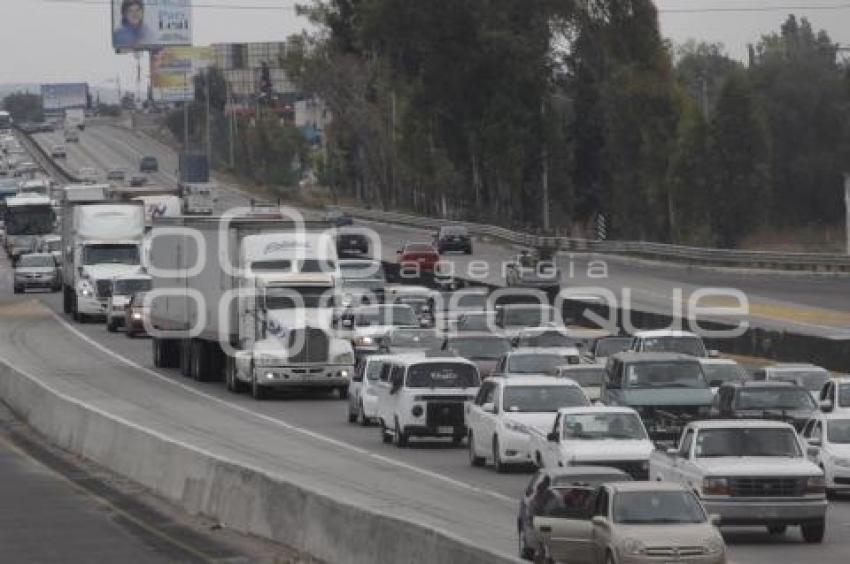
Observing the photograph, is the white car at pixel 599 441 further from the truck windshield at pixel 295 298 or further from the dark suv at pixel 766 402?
the truck windshield at pixel 295 298

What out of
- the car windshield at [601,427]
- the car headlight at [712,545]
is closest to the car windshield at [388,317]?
the car windshield at [601,427]

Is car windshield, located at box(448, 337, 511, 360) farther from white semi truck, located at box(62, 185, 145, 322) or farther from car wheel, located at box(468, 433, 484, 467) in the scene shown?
white semi truck, located at box(62, 185, 145, 322)

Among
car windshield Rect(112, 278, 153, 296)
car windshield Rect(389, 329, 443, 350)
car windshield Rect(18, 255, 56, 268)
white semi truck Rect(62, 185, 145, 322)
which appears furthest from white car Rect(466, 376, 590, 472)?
car windshield Rect(18, 255, 56, 268)

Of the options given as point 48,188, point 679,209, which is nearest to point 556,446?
point 679,209

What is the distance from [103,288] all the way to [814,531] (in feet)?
151

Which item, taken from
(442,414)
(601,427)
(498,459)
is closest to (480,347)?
(442,414)

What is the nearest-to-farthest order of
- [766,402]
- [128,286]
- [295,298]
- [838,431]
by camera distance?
[838,431]
[766,402]
[295,298]
[128,286]

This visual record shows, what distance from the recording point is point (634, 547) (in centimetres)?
1900

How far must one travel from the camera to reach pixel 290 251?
44281 mm

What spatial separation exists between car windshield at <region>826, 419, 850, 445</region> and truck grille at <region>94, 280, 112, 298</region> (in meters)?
41.0

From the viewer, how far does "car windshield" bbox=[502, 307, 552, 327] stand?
5378 centimetres

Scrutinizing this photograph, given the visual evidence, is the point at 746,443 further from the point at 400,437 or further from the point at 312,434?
the point at 312,434

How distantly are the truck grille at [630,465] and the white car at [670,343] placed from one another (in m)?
14.6

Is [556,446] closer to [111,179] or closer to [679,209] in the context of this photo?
[679,209]
